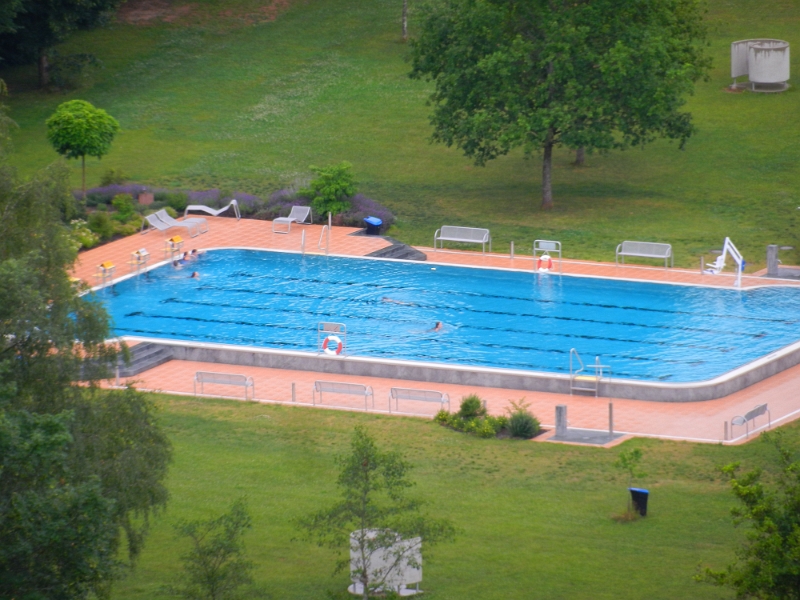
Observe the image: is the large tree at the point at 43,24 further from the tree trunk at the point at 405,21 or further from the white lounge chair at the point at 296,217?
the white lounge chair at the point at 296,217

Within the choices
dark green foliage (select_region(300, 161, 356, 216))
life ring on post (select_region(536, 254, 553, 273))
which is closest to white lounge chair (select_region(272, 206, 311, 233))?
dark green foliage (select_region(300, 161, 356, 216))

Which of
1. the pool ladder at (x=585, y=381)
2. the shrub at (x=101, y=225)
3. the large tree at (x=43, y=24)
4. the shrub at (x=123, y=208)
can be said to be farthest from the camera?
the large tree at (x=43, y=24)

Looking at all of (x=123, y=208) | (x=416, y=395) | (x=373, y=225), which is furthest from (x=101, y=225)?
(x=416, y=395)

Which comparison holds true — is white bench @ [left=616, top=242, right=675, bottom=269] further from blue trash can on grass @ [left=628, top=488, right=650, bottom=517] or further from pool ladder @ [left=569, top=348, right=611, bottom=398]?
blue trash can on grass @ [left=628, top=488, right=650, bottom=517]

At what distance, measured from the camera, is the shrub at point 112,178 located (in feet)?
111

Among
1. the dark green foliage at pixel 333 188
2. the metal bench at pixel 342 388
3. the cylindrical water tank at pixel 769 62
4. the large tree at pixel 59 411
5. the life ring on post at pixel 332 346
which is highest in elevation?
the cylindrical water tank at pixel 769 62

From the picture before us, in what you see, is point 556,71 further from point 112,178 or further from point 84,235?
point 112,178

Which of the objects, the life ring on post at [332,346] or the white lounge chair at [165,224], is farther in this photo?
the white lounge chair at [165,224]

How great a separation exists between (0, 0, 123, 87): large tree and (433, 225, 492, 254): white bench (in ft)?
53.9

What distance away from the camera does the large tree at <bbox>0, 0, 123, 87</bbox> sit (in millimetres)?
39625

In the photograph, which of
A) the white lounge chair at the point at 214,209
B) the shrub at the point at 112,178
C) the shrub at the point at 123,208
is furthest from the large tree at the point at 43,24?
the white lounge chair at the point at 214,209

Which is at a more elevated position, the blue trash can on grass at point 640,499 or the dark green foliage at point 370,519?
the dark green foliage at point 370,519

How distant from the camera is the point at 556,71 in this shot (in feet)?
98.8

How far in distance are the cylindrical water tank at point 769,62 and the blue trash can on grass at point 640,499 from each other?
88.1 ft
